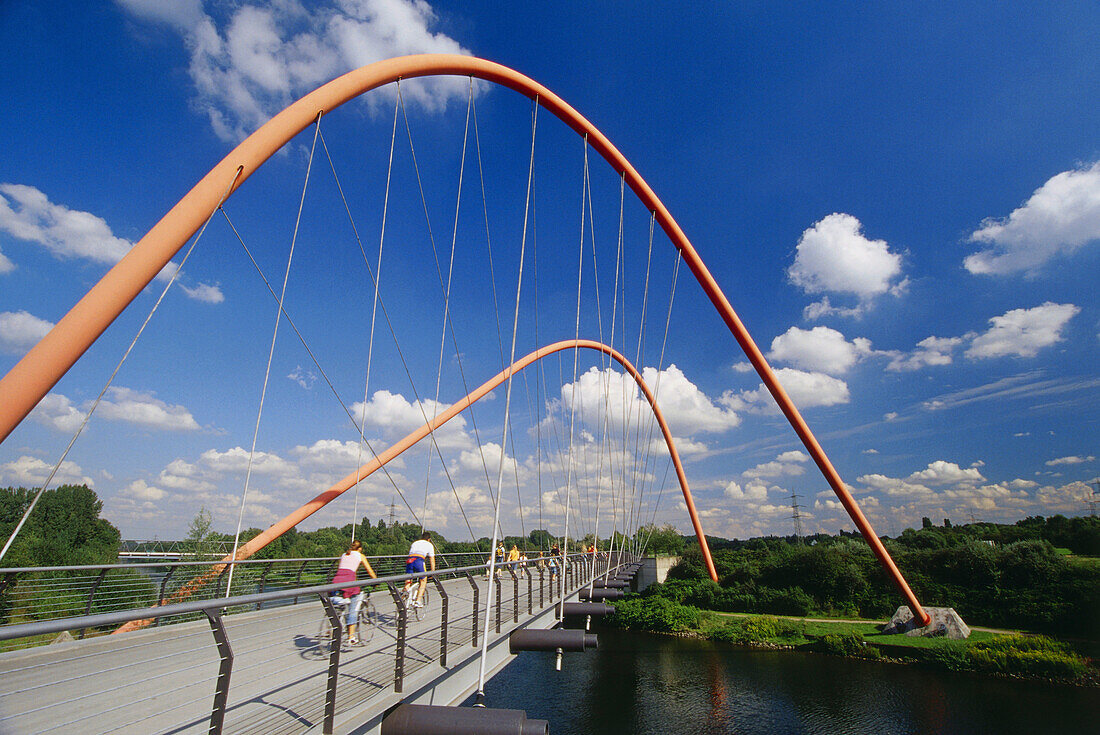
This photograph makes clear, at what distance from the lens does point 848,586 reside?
117 ft

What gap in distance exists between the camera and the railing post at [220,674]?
9.59 feet

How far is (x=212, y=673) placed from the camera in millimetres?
5102

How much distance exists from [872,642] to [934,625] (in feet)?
10.3

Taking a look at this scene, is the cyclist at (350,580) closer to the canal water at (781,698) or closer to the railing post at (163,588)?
the railing post at (163,588)

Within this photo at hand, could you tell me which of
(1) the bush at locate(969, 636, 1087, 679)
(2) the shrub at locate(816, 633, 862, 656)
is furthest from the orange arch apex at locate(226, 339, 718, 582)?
(1) the bush at locate(969, 636, 1087, 679)

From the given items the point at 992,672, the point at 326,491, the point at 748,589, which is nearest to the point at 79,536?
the point at 326,491

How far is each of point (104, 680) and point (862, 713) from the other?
23952mm

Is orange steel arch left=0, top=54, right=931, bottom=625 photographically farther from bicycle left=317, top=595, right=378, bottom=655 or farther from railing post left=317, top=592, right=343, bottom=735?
bicycle left=317, top=595, right=378, bottom=655

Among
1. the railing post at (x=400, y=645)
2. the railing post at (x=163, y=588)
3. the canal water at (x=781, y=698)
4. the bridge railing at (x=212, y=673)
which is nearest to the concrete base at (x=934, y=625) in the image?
the canal water at (x=781, y=698)

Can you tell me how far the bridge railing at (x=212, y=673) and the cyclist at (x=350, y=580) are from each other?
26cm

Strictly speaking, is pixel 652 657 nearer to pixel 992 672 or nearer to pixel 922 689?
pixel 922 689

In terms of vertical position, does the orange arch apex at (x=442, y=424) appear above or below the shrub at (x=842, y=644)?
above

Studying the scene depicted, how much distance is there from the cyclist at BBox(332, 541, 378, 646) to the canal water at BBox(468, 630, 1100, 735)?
15.5m

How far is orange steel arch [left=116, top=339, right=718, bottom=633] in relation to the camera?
36.9 feet
